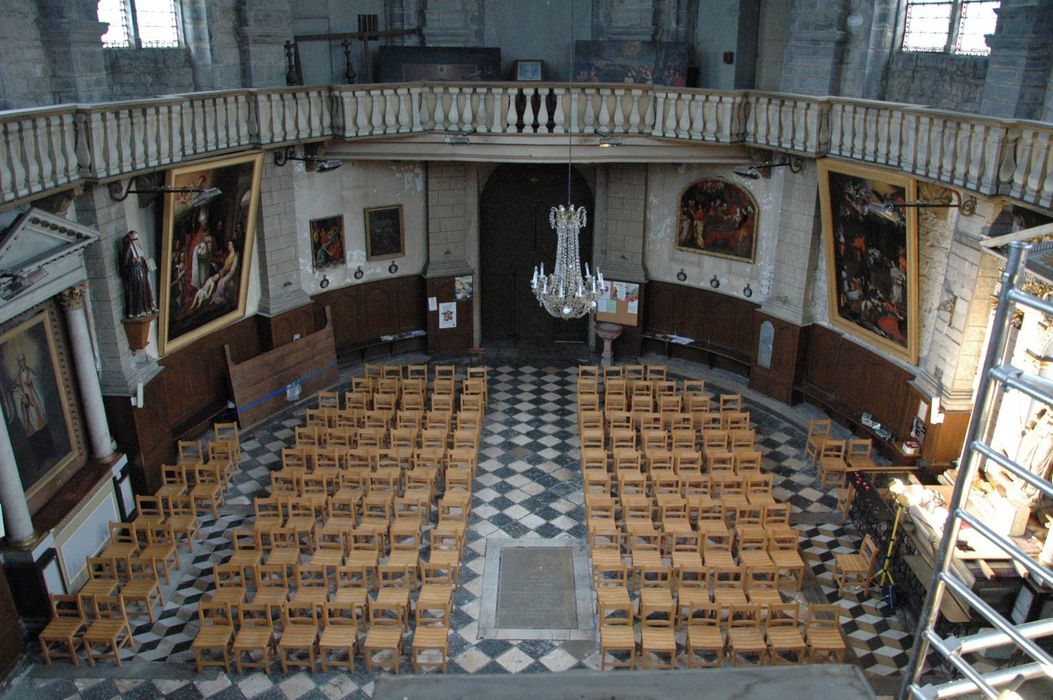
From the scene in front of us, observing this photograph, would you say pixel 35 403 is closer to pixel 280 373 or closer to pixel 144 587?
pixel 144 587

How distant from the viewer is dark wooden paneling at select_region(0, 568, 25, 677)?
1080 cm

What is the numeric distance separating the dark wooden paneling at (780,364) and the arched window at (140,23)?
12682mm

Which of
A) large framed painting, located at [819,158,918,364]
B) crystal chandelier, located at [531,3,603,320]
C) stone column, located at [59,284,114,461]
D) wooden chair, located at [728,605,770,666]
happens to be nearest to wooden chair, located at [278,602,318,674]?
stone column, located at [59,284,114,461]

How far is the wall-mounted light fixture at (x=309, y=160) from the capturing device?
17422 mm

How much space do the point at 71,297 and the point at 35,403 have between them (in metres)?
1.54

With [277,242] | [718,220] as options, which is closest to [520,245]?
[718,220]

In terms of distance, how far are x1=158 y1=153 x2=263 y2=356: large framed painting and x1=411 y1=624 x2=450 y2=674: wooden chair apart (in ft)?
24.1

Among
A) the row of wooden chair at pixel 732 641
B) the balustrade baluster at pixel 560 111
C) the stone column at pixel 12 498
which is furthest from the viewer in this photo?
the balustrade baluster at pixel 560 111

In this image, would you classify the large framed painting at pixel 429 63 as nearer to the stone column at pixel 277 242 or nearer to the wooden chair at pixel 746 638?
the stone column at pixel 277 242

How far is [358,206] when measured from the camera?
64.6 ft

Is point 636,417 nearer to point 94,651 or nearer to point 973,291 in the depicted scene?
point 973,291

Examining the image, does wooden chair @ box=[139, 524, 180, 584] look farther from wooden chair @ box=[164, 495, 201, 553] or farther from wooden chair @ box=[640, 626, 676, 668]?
wooden chair @ box=[640, 626, 676, 668]

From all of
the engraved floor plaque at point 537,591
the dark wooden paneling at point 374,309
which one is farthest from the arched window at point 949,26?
the dark wooden paneling at point 374,309

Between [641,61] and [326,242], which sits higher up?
[641,61]
